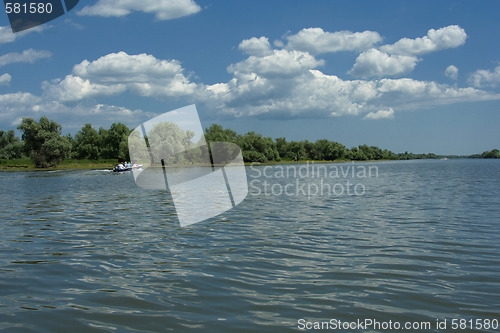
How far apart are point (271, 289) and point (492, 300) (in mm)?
3985

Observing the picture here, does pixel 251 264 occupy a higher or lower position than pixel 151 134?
lower

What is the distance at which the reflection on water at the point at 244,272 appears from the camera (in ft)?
20.7

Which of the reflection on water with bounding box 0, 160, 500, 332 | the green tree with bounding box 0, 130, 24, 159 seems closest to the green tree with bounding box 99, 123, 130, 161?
the green tree with bounding box 0, 130, 24, 159

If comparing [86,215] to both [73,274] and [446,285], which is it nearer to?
[73,274]

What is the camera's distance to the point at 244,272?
871cm

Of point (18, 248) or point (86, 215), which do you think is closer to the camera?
point (18, 248)

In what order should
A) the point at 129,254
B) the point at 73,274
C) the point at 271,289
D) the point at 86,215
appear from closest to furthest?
the point at 271,289, the point at 73,274, the point at 129,254, the point at 86,215

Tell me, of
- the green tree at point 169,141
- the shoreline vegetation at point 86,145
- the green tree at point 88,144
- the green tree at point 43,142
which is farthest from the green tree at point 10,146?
the green tree at point 169,141

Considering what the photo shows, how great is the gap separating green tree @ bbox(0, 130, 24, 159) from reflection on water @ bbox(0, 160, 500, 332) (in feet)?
516

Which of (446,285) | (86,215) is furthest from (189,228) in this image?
(446,285)

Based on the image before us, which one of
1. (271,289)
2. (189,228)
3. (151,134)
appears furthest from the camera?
(151,134)

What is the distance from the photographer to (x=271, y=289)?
7496mm

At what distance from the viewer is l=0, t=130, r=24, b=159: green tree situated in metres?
150

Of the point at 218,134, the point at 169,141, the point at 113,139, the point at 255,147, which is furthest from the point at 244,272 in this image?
the point at 113,139
